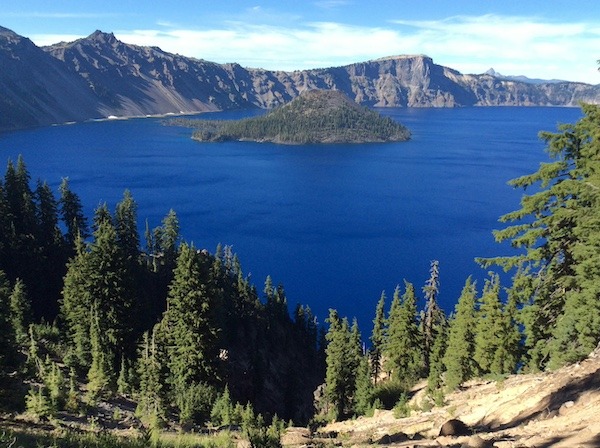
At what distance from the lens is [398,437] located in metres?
16.4

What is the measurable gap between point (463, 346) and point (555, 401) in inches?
757

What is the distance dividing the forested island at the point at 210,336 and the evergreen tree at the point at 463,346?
0.49 ft

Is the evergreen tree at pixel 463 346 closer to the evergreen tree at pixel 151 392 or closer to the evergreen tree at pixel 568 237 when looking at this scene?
the evergreen tree at pixel 568 237

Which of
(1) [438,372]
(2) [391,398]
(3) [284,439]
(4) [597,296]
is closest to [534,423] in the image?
(4) [597,296]

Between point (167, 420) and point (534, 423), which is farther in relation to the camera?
point (167, 420)

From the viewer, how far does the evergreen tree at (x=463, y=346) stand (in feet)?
108

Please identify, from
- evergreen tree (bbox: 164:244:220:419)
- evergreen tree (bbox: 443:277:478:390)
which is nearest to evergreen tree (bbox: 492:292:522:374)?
evergreen tree (bbox: 443:277:478:390)

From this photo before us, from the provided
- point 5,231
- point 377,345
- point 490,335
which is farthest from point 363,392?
point 5,231

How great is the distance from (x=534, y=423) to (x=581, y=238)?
387 inches

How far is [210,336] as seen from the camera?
3052cm

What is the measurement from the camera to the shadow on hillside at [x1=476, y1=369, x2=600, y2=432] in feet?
48.8

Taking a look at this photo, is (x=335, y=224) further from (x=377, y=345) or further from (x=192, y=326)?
(x=192, y=326)

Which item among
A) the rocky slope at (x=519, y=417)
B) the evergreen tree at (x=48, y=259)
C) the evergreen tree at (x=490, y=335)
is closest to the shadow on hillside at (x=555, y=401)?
the rocky slope at (x=519, y=417)

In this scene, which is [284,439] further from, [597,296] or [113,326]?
[113,326]
